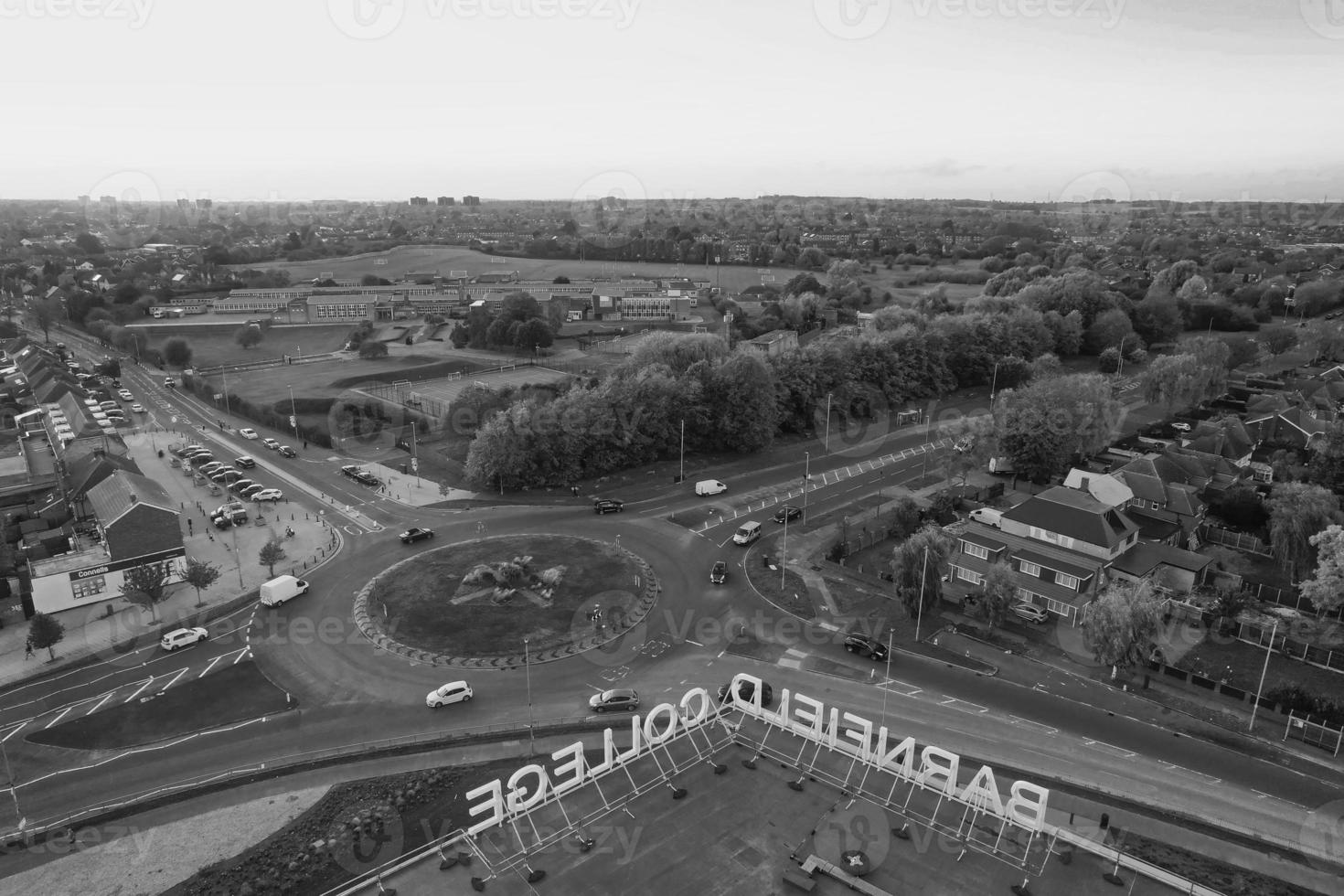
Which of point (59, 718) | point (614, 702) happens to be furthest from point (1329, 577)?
point (59, 718)

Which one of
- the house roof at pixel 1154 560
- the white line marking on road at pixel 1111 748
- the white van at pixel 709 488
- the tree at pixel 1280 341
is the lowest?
the white line marking on road at pixel 1111 748

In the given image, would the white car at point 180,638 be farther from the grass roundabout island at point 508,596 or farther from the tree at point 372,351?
the tree at point 372,351

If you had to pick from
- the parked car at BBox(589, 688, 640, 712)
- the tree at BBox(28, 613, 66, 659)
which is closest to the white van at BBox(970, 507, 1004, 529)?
the parked car at BBox(589, 688, 640, 712)

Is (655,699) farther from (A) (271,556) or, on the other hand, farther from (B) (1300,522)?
(B) (1300,522)

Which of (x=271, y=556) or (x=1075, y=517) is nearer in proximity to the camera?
(x=271, y=556)

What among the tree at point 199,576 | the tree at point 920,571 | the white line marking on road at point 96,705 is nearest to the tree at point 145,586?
the tree at point 199,576

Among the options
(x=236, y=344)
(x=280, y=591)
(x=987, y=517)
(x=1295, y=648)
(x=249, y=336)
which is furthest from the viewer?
(x=236, y=344)

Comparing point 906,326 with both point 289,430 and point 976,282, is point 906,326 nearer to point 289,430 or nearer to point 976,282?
point 289,430
